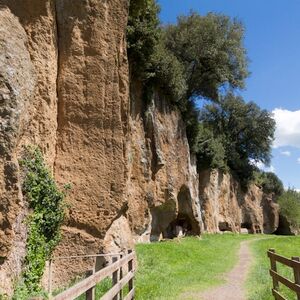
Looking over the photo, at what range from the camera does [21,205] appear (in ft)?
37.3

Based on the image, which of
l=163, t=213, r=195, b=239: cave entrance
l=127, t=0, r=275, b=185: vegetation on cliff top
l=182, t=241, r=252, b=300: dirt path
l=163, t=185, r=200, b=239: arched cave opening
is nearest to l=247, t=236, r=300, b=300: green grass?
l=182, t=241, r=252, b=300: dirt path

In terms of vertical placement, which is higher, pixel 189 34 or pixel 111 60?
pixel 189 34

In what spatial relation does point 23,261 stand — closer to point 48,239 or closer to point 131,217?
point 48,239

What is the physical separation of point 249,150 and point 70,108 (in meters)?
50.4

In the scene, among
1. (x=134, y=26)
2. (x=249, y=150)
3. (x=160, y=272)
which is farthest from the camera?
(x=249, y=150)

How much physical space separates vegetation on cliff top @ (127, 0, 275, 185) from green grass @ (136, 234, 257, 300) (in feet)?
37.2

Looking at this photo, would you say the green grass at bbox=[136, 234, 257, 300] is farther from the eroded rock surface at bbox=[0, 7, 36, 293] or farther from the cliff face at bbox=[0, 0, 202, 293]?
the eroded rock surface at bbox=[0, 7, 36, 293]

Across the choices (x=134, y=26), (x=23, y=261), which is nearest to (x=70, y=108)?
(x=23, y=261)

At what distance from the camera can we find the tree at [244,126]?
62.3 meters

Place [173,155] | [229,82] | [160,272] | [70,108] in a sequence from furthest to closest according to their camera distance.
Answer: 1. [229,82]
2. [173,155]
3. [160,272]
4. [70,108]

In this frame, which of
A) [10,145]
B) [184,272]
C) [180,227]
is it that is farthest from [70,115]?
[180,227]

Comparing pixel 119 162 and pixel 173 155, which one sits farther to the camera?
pixel 173 155

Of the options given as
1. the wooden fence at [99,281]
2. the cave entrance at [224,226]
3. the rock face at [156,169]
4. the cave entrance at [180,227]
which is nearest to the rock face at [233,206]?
the cave entrance at [224,226]

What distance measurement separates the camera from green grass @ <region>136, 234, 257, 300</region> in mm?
13344
